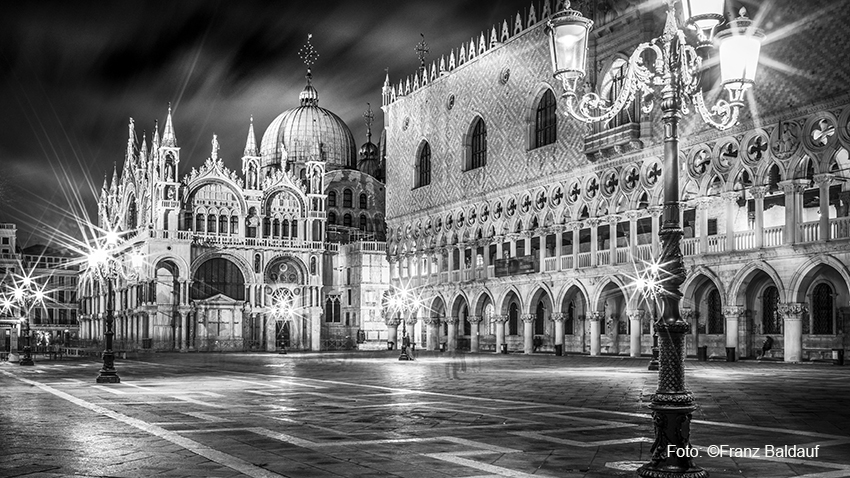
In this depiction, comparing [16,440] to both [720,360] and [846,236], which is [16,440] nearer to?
[846,236]

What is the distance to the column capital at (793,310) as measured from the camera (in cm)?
3080

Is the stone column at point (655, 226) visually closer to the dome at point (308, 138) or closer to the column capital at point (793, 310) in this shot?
the column capital at point (793, 310)

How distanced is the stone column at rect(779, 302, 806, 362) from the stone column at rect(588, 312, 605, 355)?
1037 cm

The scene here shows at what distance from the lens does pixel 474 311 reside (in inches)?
1973

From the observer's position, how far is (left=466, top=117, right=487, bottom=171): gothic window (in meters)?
Result: 50.6

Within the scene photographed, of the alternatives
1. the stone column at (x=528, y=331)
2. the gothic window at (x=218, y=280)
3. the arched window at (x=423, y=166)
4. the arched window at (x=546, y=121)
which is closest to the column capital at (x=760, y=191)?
the arched window at (x=546, y=121)

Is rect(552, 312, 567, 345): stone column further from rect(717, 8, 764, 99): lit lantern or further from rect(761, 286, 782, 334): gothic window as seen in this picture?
rect(717, 8, 764, 99): lit lantern

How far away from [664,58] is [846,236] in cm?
2392

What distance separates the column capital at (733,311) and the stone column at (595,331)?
25.1 feet

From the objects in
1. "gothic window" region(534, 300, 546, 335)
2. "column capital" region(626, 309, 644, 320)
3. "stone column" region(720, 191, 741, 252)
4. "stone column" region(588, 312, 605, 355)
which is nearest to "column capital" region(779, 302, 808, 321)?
"stone column" region(720, 191, 741, 252)

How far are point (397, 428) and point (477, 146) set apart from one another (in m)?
40.7

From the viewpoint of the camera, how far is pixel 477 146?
51281 millimetres

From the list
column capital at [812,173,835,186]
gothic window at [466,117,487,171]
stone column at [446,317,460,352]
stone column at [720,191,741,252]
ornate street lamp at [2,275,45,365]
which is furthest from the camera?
stone column at [446,317,460,352]

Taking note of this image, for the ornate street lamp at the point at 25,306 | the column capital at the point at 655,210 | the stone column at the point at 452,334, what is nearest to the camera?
the ornate street lamp at the point at 25,306
